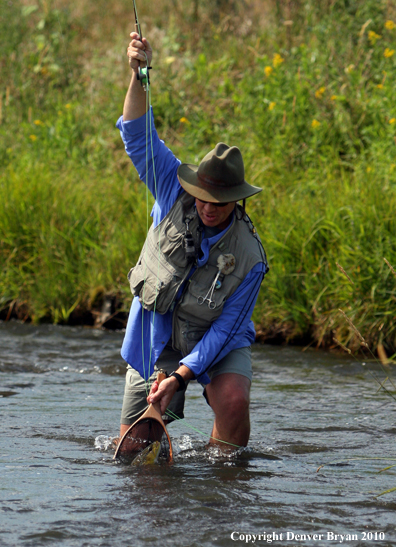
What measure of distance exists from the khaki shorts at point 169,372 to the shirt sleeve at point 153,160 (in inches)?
27.6

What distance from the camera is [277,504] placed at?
3305 millimetres

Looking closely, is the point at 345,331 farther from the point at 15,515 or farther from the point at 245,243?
the point at 15,515

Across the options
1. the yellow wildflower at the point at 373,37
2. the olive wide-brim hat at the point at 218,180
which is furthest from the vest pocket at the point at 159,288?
the yellow wildflower at the point at 373,37

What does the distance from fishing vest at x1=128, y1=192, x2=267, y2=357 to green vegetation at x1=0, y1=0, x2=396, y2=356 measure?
0.74 m

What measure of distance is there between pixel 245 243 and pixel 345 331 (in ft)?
8.17

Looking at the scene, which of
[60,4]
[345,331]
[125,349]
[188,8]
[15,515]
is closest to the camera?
[15,515]

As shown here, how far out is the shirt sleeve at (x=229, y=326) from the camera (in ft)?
12.2

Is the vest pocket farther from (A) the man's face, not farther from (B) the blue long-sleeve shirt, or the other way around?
(A) the man's face

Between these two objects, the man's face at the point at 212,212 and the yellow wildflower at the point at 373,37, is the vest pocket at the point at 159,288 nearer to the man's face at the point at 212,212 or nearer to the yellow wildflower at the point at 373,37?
the man's face at the point at 212,212

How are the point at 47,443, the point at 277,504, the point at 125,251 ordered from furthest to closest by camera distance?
the point at 125,251
the point at 47,443
the point at 277,504

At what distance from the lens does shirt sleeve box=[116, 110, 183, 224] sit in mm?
3734

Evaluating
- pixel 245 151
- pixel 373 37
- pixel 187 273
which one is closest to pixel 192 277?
pixel 187 273

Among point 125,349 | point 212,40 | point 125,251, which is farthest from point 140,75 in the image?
point 212,40

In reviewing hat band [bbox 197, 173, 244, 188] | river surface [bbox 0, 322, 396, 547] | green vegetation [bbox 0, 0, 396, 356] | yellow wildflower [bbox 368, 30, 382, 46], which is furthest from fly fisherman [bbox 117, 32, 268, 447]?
yellow wildflower [bbox 368, 30, 382, 46]
